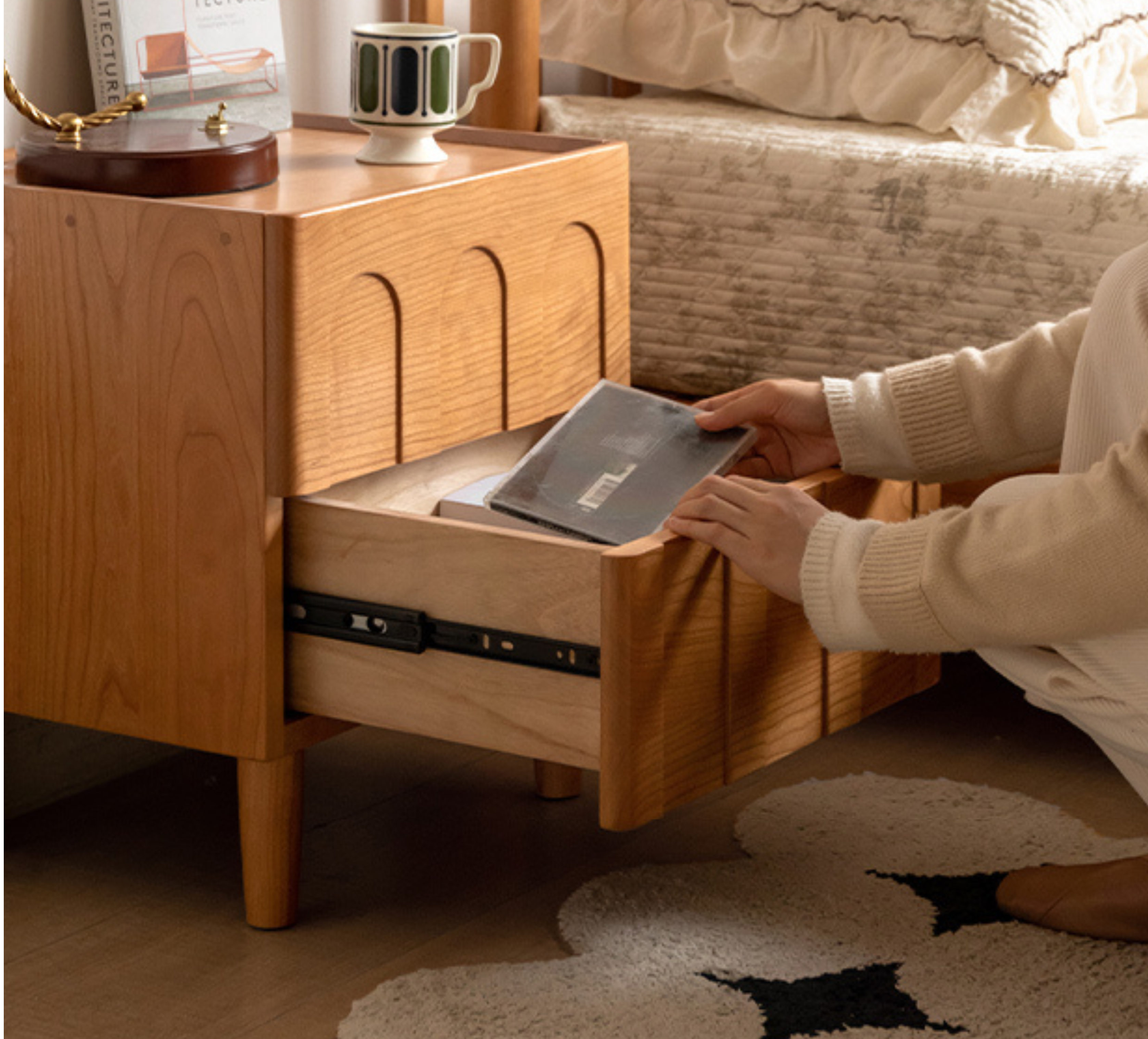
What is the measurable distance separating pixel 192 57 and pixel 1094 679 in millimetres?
894

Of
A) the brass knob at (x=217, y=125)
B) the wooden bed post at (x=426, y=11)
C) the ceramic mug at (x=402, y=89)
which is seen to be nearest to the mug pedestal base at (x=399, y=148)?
the ceramic mug at (x=402, y=89)

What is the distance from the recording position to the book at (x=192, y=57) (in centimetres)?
125

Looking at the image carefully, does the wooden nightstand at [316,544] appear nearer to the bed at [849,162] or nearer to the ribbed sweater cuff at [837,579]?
the ribbed sweater cuff at [837,579]

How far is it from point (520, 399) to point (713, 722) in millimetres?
361

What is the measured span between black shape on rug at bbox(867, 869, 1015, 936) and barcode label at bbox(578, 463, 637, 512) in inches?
15.4

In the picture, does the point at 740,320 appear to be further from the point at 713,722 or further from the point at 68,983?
the point at 68,983

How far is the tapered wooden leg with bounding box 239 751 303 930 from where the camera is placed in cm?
108

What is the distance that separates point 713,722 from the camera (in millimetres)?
1002

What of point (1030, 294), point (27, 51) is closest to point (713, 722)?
point (1030, 294)

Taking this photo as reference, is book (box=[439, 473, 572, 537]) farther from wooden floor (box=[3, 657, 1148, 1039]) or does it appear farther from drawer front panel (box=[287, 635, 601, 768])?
wooden floor (box=[3, 657, 1148, 1039])

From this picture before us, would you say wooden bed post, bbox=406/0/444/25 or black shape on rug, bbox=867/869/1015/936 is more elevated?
wooden bed post, bbox=406/0/444/25

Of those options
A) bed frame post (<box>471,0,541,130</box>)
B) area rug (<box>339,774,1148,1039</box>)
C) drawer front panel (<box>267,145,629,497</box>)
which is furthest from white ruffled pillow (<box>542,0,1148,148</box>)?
area rug (<box>339,774,1148,1039</box>)

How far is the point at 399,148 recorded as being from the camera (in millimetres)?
1228

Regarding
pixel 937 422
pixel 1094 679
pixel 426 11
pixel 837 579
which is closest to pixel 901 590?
pixel 837 579
